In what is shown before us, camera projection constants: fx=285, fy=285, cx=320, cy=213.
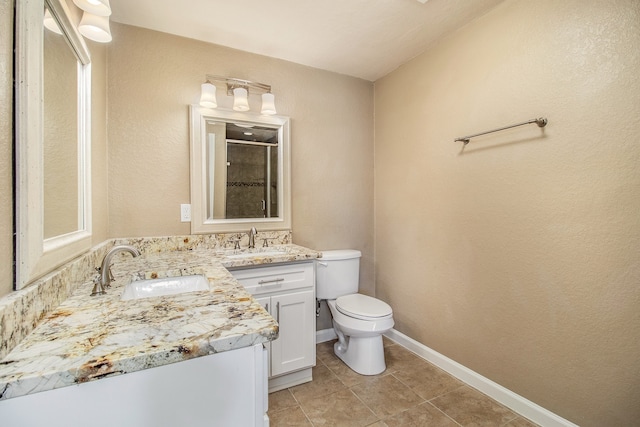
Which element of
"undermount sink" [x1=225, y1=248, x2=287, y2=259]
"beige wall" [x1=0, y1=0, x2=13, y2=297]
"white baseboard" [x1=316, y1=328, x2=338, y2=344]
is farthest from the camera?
"white baseboard" [x1=316, y1=328, x2=338, y2=344]

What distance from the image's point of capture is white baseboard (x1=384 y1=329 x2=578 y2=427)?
1435mm

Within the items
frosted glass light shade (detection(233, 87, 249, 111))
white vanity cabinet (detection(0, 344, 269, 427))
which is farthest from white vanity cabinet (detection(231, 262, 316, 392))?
frosted glass light shade (detection(233, 87, 249, 111))

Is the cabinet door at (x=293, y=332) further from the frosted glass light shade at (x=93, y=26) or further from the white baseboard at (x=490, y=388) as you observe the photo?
the frosted glass light shade at (x=93, y=26)

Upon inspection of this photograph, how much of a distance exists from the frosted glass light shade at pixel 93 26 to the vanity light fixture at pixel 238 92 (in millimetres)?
697

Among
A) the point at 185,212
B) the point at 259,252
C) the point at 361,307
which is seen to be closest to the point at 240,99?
the point at 185,212

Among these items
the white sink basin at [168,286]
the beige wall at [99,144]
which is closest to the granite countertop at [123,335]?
the white sink basin at [168,286]

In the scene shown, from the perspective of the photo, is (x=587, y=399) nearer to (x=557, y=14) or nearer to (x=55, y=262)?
(x=557, y=14)

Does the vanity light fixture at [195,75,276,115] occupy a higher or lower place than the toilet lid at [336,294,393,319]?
higher

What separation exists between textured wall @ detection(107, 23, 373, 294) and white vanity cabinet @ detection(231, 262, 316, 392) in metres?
0.55

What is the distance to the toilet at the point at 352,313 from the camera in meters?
1.90

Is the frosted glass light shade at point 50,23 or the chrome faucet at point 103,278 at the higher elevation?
the frosted glass light shade at point 50,23

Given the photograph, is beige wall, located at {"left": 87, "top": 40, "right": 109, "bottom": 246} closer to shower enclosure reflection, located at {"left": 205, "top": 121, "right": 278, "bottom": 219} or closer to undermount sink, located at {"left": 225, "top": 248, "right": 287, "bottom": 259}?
shower enclosure reflection, located at {"left": 205, "top": 121, "right": 278, "bottom": 219}

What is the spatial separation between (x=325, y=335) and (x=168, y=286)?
59.5 inches

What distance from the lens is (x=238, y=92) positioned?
1.97 m
